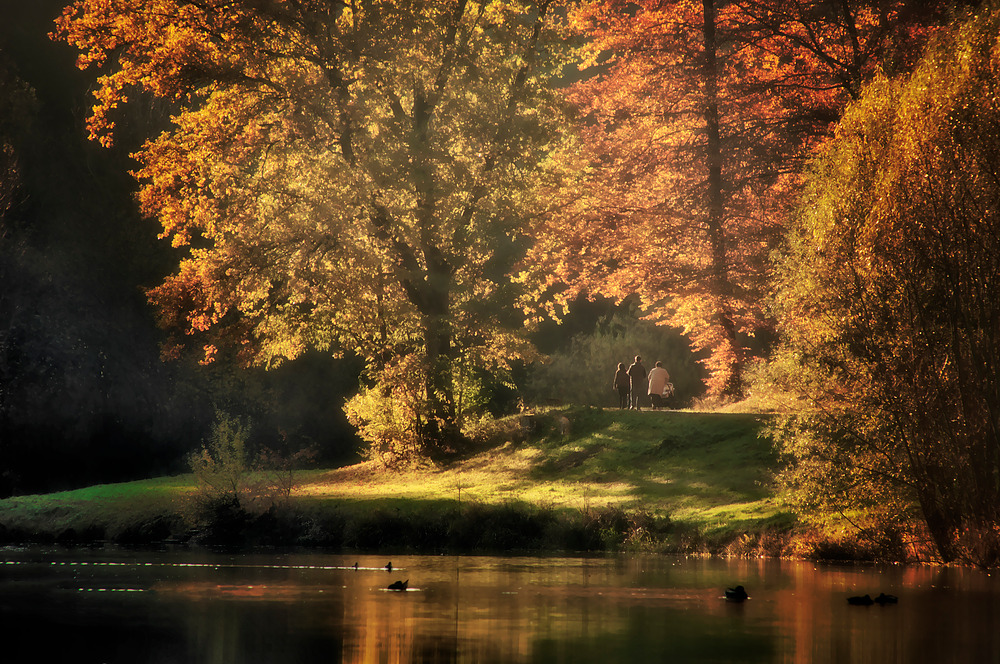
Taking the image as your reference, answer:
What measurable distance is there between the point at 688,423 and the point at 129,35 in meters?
16.0

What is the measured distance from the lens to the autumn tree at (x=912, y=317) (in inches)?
553

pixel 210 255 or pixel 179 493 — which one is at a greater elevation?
pixel 210 255

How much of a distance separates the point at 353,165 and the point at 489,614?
16733 millimetres

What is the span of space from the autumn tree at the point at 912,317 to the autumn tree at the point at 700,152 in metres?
11.3

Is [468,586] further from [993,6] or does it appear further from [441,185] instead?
[441,185]

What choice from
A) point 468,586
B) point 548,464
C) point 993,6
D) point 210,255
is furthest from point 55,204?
point 993,6

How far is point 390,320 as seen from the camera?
85.5 feet

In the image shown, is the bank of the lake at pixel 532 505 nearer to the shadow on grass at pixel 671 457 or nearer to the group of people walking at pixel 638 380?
the shadow on grass at pixel 671 457

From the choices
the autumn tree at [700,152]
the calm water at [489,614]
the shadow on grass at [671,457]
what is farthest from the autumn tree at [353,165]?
the calm water at [489,614]

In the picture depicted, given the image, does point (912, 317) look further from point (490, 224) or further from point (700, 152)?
A: point (700, 152)

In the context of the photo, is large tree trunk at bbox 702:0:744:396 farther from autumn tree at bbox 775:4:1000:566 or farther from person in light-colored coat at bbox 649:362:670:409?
autumn tree at bbox 775:4:1000:566

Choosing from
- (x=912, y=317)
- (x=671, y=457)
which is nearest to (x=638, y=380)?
(x=671, y=457)

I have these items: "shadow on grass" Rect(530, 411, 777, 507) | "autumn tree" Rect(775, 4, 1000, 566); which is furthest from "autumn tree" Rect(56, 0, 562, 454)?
"autumn tree" Rect(775, 4, 1000, 566)

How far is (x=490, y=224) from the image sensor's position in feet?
90.4
